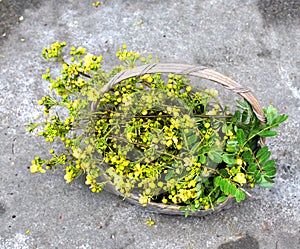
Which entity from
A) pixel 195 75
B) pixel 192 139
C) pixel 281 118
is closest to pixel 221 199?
pixel 192 139

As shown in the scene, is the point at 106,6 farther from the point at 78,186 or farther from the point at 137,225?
the point at 137,225

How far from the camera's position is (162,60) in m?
2.40

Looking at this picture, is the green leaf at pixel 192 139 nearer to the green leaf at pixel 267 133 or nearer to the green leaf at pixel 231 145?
the green leaf at pixel 231 145

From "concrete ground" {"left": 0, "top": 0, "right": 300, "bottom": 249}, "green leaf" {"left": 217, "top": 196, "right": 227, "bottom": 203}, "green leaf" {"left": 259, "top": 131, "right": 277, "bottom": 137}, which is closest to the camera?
"green leaf" {"left": 259, "top": 131, "right": 277, "bottom": 137}

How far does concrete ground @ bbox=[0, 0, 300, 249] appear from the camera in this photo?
2061 millimetres

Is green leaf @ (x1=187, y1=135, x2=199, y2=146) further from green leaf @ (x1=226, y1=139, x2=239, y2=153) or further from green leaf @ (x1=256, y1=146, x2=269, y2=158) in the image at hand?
green leaf @ (x1=256, y1=146, x2=269, y2=158)

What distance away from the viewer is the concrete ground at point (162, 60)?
2061 millimetres

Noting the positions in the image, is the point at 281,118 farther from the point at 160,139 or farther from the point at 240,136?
the point at 160,139

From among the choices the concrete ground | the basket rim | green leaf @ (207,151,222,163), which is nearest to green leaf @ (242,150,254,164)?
green leaf @ (207,151,222,163)

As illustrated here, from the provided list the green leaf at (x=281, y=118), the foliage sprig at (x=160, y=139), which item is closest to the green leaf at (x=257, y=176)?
the foliage sprig at (x=160, y=139)

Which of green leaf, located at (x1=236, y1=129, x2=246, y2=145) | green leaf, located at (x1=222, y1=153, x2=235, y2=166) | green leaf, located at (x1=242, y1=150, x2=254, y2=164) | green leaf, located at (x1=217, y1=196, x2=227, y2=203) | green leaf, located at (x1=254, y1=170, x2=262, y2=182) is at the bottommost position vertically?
green leaf, located at (x1=217, y1=196, x2=227, y2=203)

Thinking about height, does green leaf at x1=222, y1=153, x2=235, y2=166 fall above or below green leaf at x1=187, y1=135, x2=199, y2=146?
below

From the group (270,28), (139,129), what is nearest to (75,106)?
(139,129)

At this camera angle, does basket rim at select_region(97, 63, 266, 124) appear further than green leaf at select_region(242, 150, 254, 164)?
No
